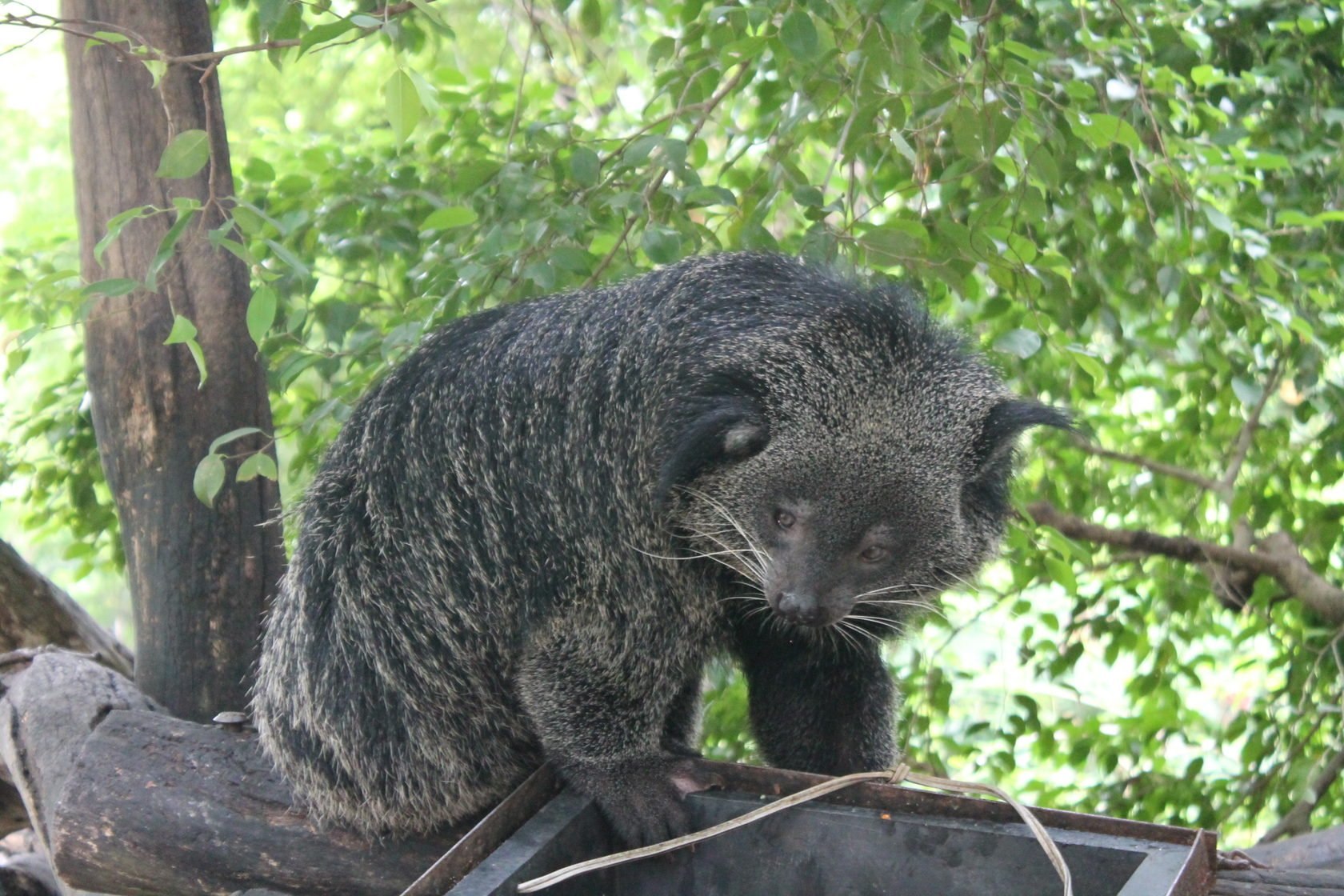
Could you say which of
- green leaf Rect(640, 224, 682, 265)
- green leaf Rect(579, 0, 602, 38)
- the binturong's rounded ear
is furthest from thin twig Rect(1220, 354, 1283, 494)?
green leaf Rect(579, 0, 602, 38)

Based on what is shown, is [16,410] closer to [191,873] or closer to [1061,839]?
[191,873]

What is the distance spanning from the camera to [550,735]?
2.78 metres

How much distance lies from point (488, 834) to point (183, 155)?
5.02 feet

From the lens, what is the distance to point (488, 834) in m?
2.49

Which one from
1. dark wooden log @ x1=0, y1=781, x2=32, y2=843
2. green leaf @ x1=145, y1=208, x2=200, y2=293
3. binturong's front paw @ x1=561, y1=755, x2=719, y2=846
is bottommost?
dark wooden log @ x1=0, y1=781, x2=32, y2=843

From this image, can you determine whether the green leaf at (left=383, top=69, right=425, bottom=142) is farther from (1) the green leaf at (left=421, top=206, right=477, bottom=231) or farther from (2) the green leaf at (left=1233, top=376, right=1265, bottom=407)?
(2) the green leaf at (left=1233, top=376, right=1265, bottom=407)

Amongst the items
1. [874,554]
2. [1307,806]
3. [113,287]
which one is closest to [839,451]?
[874,554]

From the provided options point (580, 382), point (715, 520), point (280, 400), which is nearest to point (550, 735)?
point (715, 520)

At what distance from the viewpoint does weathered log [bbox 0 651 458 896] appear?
2865mm

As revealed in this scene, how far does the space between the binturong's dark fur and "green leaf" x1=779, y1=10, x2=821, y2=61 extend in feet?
1.49

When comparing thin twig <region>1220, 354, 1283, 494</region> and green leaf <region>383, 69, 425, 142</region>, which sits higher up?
green leaf <region>383, 69, 425, 142</region>

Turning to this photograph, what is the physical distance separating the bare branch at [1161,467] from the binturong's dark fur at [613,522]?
182cm

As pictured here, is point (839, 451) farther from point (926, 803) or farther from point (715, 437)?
point (926, 803)

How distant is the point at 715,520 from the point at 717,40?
54.4 inches
